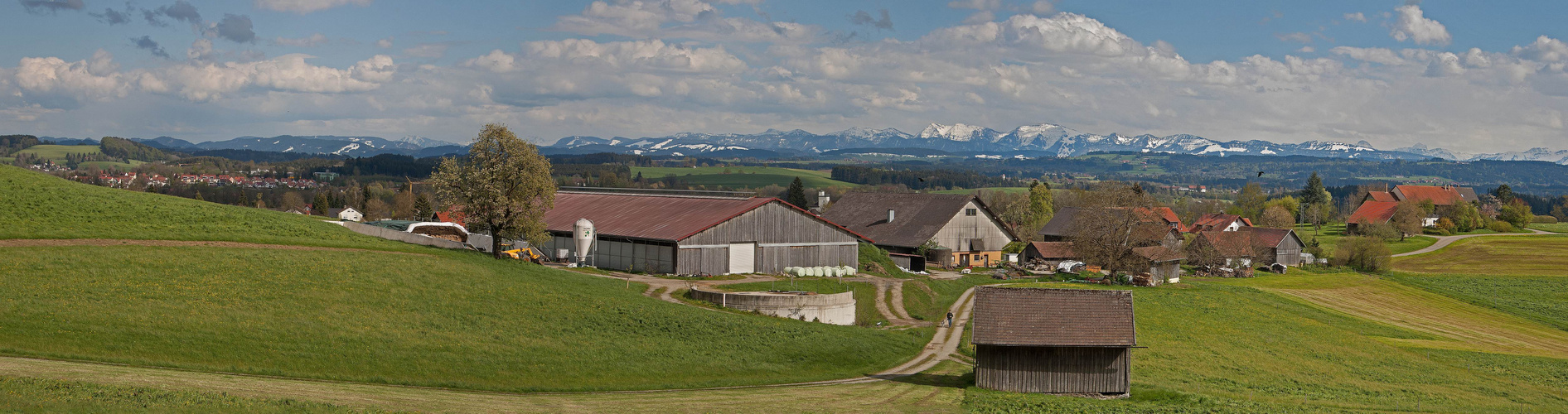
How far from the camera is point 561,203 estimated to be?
263ft

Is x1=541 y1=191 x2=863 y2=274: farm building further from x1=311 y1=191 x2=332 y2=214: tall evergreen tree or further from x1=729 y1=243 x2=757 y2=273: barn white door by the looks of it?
x1=311 y1=191 x2=332 y2=214: tall evergreen tree

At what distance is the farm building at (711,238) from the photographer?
2361 inches

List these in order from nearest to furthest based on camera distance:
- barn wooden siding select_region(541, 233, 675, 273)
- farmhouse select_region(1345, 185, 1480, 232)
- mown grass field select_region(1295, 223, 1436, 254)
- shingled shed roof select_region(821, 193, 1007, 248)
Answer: barn wooden siding select_region(541, 233, 675, 273) → shingled shed roof select_region(821, 193, 1007, 248) → mown grass field select_region(1295, 223, 1436, 254) → farmhouse select_region(1345, 185, 1480, 232)

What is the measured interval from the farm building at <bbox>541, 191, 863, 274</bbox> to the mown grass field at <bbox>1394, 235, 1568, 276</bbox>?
76.1 m

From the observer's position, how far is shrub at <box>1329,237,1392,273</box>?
10275 centimetres

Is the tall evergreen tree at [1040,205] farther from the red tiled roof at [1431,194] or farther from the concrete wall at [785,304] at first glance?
the red tiled roof at [1431,194]

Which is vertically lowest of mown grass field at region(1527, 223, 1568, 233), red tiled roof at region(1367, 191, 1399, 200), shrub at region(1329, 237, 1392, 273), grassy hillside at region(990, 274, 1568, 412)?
grassy hillside at region(990, 274, 1568, 412)

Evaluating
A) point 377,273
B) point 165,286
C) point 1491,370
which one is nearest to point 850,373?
point 377,273

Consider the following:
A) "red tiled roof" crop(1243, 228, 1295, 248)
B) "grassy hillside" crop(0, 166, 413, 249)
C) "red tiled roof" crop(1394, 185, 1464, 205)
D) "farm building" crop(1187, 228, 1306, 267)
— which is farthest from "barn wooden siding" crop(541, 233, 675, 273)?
"red tiled roof" crop(1394, 185, 1464, 205)

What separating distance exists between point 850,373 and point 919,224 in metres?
55.0

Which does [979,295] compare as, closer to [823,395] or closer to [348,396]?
[823,395]

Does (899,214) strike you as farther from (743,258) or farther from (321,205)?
(321,205)

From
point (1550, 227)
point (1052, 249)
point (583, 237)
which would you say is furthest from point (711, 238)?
point (1550, 227)

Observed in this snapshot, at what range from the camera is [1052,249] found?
306ft
